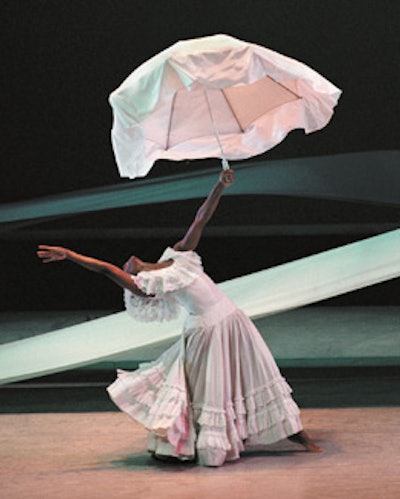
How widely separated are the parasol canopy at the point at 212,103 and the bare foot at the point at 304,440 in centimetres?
112

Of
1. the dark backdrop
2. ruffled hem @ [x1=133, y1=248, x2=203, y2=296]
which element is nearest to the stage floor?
ruffled hem @ [x1=133, y1=248, x2=203, y2=296]

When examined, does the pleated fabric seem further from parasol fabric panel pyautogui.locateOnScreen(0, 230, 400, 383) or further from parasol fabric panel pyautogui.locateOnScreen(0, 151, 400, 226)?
parasol fabric panel pyautogui.locateOnScreen(0, 151, 400, 226)

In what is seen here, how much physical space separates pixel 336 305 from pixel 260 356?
3.29 meters

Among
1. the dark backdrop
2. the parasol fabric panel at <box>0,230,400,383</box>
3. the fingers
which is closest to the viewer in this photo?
the fingers

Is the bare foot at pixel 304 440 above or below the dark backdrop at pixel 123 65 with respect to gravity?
below

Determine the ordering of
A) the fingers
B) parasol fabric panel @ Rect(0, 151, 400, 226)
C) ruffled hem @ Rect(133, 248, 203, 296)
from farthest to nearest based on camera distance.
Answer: parasol fabric panel @ Rect(0, 151, 400, 226)
the fingers
ruffled hem @ Rect(133, 248, 203, 296)

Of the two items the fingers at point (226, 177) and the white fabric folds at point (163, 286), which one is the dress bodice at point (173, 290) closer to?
the white fabric folds at point (163, 286)

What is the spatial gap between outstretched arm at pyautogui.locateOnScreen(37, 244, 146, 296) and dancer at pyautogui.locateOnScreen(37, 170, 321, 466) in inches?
0.4

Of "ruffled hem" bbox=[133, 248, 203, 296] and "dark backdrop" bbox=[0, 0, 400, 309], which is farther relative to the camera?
"dark backdrop" bbox=[0, 0, 400, 309]

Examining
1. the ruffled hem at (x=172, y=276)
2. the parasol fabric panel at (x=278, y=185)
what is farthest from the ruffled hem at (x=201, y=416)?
the parasol fabric panel at (x=278, y=185)

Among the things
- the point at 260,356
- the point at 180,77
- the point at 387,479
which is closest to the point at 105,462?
the point at 260,356

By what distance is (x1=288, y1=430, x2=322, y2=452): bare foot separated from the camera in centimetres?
482

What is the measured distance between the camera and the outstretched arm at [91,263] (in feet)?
14.7

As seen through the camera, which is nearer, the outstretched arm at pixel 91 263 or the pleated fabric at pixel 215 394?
the outstretched arm at pixel 91 263
